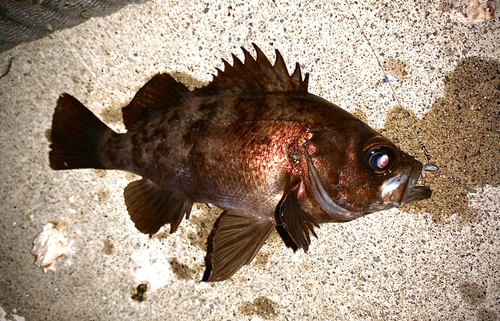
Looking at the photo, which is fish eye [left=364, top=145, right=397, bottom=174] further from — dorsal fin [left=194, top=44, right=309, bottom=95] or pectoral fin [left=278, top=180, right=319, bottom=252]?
dorsal fin [left=194, top=44, right=309, bottom=95]

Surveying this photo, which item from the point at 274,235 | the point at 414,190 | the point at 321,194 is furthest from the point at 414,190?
the point at 274,235

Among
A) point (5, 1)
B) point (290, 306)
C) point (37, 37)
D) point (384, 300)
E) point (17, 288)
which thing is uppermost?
point (5, 1)

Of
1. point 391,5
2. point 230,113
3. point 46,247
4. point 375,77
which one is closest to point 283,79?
point 230,113

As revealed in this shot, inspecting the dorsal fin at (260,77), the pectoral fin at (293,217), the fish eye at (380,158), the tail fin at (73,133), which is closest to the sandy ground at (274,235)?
the tail fin at (73,133)

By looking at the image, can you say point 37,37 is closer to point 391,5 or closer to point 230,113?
point 230,113

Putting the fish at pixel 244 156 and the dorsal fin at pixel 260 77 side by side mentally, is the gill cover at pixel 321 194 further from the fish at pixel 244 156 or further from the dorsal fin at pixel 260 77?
the dorsal fin at pixel 260 77

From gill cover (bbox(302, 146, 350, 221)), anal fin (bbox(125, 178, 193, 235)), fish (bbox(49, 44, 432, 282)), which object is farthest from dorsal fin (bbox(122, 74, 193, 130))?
gill cover (bbox(302, 146, 350, 221))
